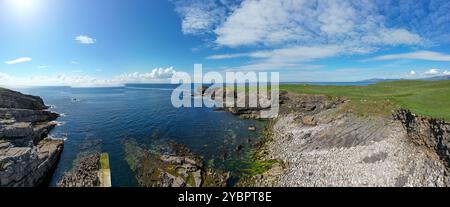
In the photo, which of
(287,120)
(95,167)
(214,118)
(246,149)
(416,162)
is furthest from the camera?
(214,118)

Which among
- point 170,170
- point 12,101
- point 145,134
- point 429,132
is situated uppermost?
point 12,101

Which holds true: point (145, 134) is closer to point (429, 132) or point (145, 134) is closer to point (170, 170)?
point (170, 170)

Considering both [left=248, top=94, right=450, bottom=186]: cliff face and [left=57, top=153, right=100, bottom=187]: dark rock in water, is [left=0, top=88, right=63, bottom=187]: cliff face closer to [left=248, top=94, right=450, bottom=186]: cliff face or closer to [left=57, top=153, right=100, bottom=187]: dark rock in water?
[left=57, top=153, right=100, bottom=187]: dark rock in water

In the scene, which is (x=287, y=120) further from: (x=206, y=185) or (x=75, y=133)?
(x=75, y=133)

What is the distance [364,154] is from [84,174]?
28964 mm

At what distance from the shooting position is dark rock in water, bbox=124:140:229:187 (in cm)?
2347

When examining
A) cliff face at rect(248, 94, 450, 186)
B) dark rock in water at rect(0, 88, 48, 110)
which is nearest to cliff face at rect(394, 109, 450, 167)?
cliff face at rect(248, 94, 450, 186)

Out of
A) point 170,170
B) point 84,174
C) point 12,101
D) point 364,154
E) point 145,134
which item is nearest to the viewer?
point 364,154

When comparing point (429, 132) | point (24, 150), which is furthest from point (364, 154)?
point (24, 150)

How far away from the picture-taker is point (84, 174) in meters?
25.6

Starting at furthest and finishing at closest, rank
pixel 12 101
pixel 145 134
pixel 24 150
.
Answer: pixel 12 101
pixel 145 134
pixel 24 150

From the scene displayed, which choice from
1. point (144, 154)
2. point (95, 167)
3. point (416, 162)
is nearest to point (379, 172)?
point (416, 162)

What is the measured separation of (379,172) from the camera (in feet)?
64.2
